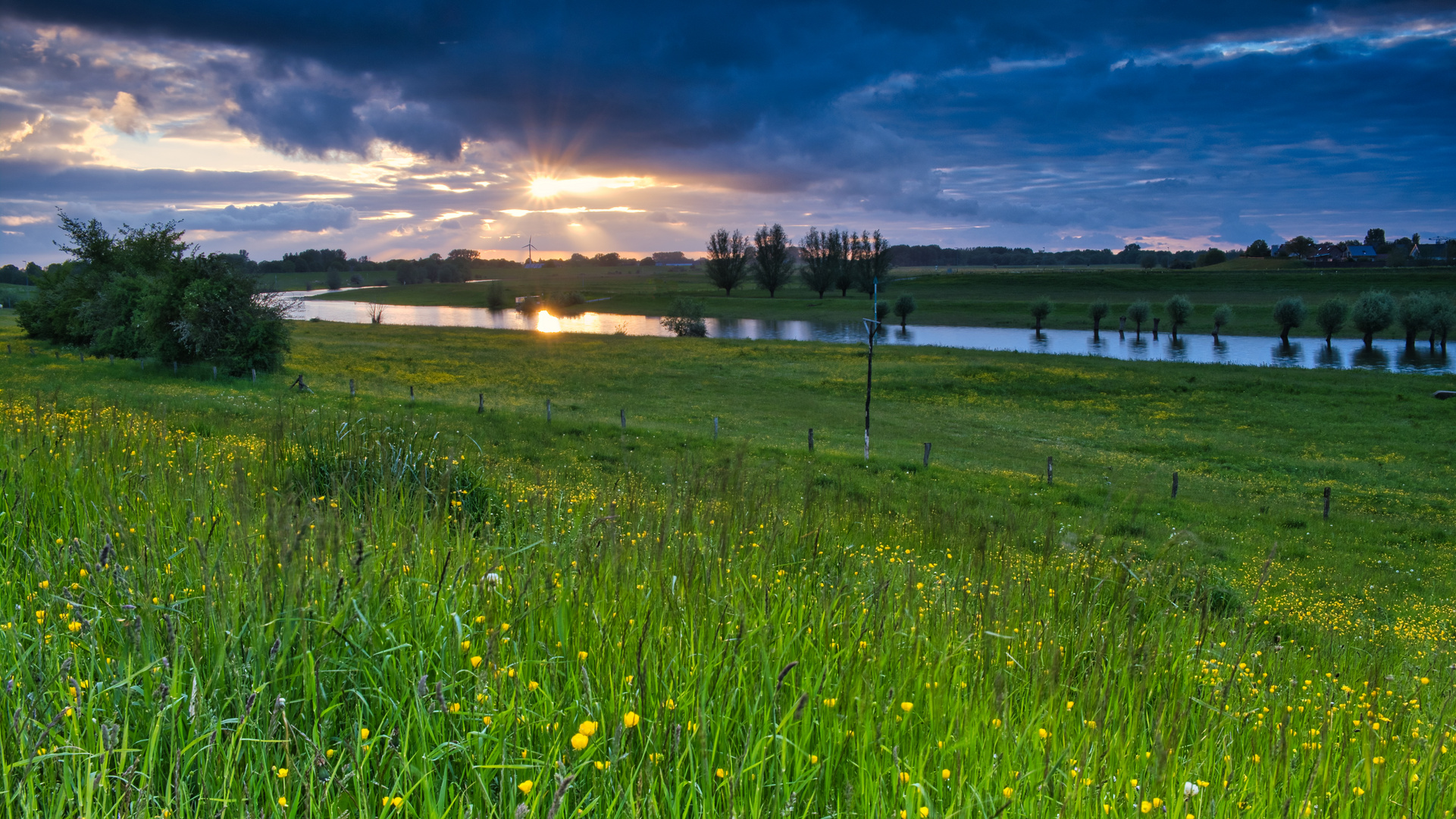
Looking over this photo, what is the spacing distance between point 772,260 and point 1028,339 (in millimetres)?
75251

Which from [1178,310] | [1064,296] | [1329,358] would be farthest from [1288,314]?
[1064,296]

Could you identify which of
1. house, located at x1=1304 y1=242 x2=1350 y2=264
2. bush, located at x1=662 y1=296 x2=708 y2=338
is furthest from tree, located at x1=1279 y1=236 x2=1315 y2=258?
bush, located at x1=662 y1=296 x2=708 y2=338

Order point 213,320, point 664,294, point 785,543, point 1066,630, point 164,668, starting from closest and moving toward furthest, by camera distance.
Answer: point 164,668 → point 1066,630 → point 785,543 → point 213,320 → point 664,294

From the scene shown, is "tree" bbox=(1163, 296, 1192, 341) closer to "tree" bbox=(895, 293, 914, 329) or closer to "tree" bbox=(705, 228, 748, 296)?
"tree" bbox=(895, 293, 914, 329)

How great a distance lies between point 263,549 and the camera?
3.67 meters

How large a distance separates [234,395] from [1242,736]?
36631 millimetres

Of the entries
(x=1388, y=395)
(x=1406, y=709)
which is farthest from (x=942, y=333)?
(x=1406, y=709)

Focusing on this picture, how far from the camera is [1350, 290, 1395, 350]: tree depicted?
259ft

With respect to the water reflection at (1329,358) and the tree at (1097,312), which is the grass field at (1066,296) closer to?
the tree at (1097,312)

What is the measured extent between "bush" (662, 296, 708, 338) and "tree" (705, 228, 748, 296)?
221 ft

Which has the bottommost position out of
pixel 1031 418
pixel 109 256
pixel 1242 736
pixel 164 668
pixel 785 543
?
pixel 1031 418

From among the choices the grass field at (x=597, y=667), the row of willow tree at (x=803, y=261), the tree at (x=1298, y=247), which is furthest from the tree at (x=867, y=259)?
the grass field at (x=597, y=667)

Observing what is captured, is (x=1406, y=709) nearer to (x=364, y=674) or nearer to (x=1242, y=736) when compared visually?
(x=1242, y=736)

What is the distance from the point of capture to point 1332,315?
85500mm
